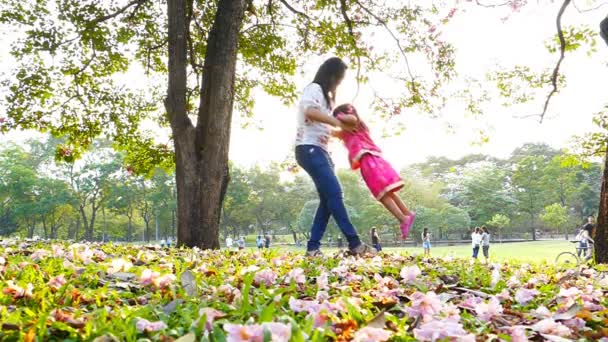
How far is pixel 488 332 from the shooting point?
152 centimetres

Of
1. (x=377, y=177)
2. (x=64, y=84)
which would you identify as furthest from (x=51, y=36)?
(x=377, y=177)

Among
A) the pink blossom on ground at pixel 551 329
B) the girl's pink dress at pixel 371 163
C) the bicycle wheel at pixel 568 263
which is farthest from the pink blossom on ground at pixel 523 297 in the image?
the bicycle wheel at pixel 568 263

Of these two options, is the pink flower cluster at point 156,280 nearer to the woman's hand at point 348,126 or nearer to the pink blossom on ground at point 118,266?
the pink blossom on ground at point 118,266

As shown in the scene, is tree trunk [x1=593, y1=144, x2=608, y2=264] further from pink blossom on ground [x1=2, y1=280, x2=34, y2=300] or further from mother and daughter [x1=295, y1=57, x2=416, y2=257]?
pink blossom on ground [x1=2, y1=280, x2=34, y2=300]

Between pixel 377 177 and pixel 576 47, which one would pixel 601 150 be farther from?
pixel 377 177

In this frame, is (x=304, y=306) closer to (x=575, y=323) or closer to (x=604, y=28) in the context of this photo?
(x=575, y=323)

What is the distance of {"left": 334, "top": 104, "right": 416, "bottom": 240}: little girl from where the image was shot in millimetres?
4766

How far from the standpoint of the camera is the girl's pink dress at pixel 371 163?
4.80m

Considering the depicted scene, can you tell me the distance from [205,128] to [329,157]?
2282 millimetres

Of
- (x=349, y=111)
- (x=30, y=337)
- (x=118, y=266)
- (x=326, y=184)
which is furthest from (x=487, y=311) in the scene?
(x=349, y=111)

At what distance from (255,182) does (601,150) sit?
163 feet

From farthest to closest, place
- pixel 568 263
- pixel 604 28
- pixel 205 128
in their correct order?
1. pixel 205 128
2. pixel 568 263
3. pixel 604 28

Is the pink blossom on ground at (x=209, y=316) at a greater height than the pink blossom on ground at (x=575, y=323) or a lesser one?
greater

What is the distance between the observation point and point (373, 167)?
4.84 metres
